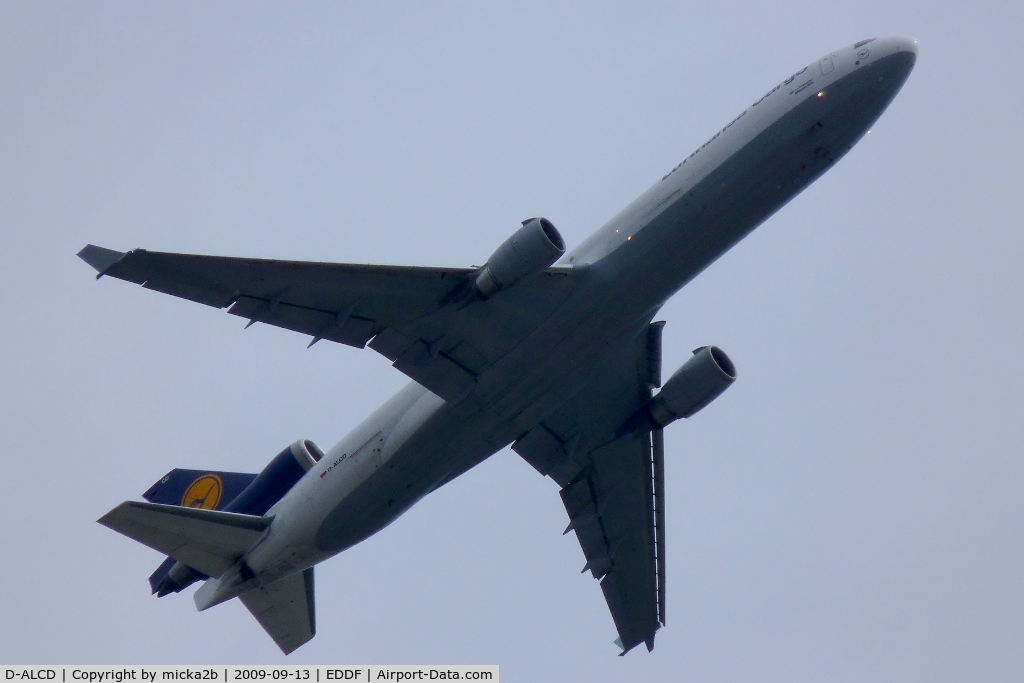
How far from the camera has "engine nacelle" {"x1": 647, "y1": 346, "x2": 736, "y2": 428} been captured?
27.8 meters

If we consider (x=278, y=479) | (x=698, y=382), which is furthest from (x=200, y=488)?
(x=698, y=382)

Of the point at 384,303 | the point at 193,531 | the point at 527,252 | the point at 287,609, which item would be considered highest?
the point at 384,303

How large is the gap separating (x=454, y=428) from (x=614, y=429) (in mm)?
6095

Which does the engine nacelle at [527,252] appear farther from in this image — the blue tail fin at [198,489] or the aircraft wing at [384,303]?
the blue tail fin at [198,489]

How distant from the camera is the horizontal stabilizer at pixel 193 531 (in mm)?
26469

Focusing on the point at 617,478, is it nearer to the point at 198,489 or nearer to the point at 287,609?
the point at 287,609

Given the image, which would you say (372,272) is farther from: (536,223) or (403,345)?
(536,223)

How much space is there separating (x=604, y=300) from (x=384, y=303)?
17.4 feet

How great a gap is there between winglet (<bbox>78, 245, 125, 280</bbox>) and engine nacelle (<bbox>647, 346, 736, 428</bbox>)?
14675mm

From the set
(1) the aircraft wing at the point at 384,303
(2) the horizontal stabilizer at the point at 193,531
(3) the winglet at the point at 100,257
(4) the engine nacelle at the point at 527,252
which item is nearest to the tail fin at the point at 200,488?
(2) the horizontal stabilizer at the point at 193,531

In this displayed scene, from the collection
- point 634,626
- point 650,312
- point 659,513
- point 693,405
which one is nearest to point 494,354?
point 650,312

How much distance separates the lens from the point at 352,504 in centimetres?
2711

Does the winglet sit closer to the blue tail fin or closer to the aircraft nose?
the blue tail fin

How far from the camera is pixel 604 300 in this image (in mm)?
24875
